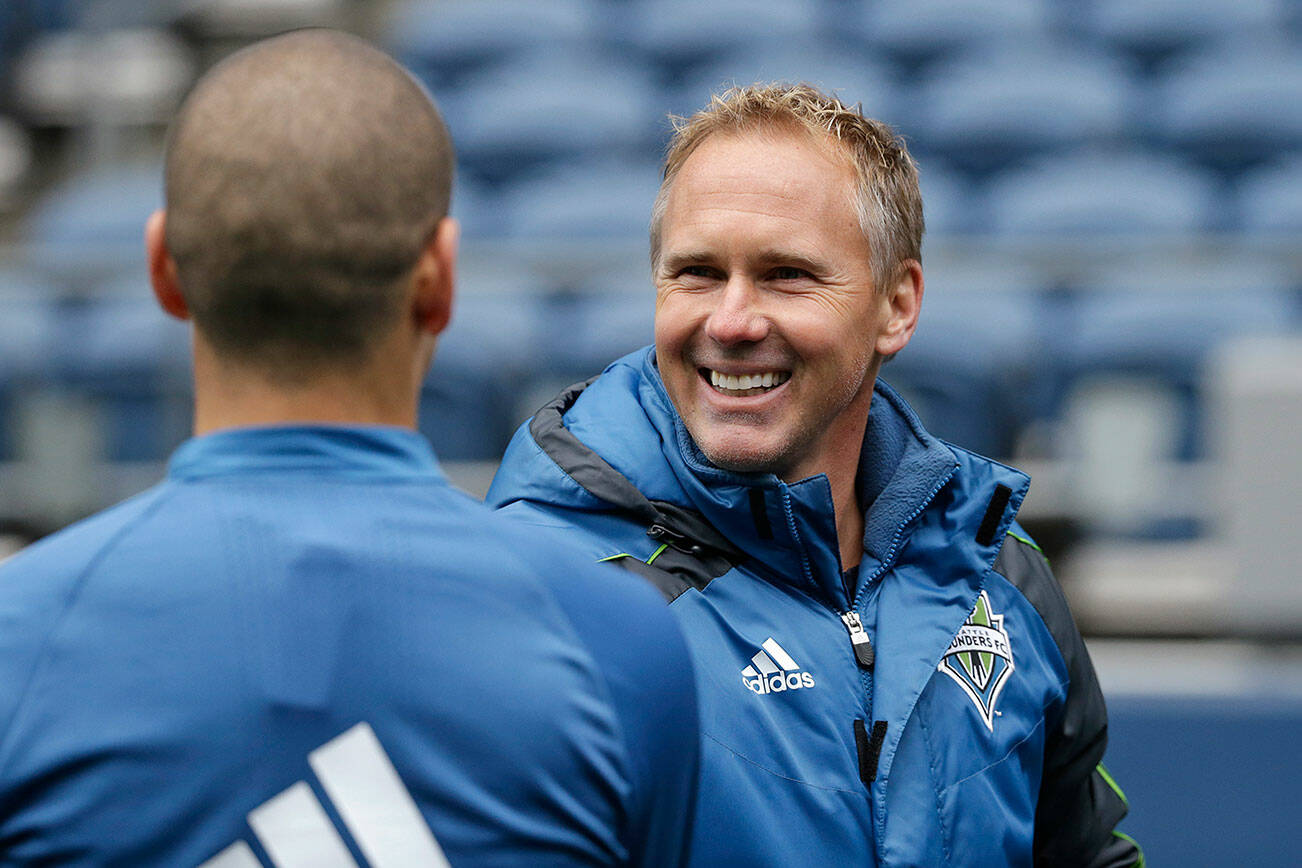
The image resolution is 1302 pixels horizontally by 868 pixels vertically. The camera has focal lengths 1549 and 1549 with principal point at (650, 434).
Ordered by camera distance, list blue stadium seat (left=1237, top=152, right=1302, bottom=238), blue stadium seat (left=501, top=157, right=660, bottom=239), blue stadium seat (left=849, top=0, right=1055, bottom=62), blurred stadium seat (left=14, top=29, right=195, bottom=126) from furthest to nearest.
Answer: blurred stadium seat (left=14, top=29, right=195, bottom=126), blue stadium seat (left=849, top=0, right=1055, bottom=62), blue stadium seat (left=501, top=157, right=660, bottom=239), blue stadium seat (left=1237, top=152, right=1302, bottom=238)

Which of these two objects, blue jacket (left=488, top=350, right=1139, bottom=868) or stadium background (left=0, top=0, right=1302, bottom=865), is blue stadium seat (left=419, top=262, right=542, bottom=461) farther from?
blue jacket (left=488, top=350, right=1139, bottom=868)

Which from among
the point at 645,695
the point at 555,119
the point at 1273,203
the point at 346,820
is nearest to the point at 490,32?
the point at 555,119

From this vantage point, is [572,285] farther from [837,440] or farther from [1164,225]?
Answer: [837,440]

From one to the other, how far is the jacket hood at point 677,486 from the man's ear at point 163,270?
689mm

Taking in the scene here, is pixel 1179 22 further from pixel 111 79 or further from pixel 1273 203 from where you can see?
A: pixel 111 79

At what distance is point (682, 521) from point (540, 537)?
2.14 feet

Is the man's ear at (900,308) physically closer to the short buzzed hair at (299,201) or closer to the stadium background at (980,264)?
the short buzzed hair at (299,201)

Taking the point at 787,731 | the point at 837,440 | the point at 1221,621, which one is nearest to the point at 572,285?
the point at 1221,621

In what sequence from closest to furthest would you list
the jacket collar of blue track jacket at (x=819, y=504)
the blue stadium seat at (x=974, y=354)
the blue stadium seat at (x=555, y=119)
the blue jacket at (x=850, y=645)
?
the blue jacket at (x=850, y=645), the jacket collar of blue track jacket at (x=819, y=504), the blue stadium seat at (x=974, y=354), the blue stadium seat at (x=555, y=119)

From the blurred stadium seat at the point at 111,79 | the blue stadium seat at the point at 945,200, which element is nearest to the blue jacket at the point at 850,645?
the blue stadium seat at the point at 945,200

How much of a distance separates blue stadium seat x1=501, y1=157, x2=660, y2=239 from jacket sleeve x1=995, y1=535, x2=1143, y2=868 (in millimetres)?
3843

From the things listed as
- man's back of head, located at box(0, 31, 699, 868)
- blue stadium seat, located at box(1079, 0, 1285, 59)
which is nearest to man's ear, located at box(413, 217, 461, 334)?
man's back of head, located at box(0, 31, 699, 868)

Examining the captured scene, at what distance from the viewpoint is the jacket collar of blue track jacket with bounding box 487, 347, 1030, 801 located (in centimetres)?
186

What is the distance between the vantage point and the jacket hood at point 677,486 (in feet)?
6.12
